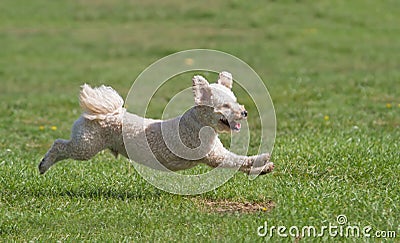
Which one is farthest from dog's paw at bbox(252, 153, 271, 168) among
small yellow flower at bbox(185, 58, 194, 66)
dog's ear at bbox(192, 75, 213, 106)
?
small yellow flower at bbox(185, 58, 194, 66)

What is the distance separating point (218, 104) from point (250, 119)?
6240 millimetres

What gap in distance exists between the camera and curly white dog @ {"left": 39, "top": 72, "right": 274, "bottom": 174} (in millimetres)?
6934

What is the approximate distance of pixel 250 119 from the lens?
12.9 m

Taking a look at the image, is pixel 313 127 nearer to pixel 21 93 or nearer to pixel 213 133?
pixel 213 133

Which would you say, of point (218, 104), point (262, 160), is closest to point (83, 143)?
point (218, 104)

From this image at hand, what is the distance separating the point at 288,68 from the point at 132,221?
37.7 ft

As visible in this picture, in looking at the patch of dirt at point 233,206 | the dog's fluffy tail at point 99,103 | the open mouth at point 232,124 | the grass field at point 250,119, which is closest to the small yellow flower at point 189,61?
the grass field at point 250,119

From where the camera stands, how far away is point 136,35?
22.1 meters

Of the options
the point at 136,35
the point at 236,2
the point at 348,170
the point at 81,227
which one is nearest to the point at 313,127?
the point at 348,170

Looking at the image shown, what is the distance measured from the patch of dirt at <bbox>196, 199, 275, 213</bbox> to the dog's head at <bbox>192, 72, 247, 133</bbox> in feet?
2.47

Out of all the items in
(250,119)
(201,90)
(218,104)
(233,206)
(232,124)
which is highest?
(201,90)

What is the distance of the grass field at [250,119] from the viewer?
6.67m

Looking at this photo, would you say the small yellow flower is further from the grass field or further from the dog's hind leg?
the dog's hind leg

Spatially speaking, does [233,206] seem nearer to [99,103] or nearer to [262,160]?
[262,160]
